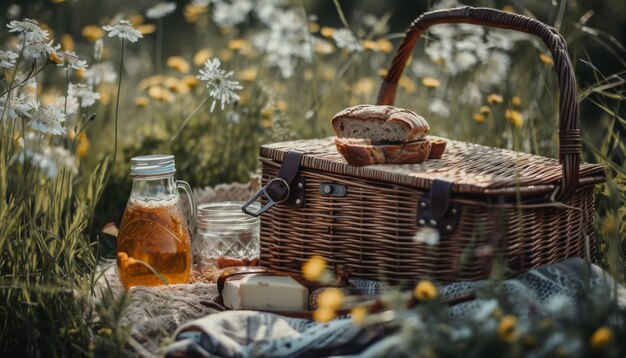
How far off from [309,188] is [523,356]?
3.44 feet

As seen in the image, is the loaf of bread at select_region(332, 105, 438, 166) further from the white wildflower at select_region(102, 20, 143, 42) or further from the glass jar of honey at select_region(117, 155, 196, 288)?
the white wildflower at select_region(102, 20, 143, 42)

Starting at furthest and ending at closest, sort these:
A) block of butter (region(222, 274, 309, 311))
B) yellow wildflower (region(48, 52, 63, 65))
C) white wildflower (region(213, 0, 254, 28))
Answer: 1. white wildflower (region(213, 0, 254, 28))
2. yellow wildflower (region(48, 52, 63, 65))
3. block of butter (region(222, 274, 309, 311))

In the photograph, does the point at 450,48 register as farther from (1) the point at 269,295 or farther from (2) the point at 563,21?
(1) the point at 269,295

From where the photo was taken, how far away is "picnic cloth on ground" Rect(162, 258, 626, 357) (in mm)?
1831

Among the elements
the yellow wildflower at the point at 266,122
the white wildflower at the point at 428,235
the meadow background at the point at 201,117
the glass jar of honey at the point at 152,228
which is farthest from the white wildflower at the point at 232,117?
the white wildflower at the point at 428,235

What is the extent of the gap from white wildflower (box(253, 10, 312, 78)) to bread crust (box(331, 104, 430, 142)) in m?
1.59

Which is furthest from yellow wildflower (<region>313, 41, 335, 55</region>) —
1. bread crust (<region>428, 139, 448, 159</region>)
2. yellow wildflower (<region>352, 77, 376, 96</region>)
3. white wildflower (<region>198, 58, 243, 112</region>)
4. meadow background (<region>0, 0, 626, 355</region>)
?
bread crust (<region>428, 139, 448, 159</region>)

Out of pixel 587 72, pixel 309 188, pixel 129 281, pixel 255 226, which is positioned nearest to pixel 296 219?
pixel 309 188

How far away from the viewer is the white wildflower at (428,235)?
1951 millimetres

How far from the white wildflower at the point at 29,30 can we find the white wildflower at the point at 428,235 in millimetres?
1302

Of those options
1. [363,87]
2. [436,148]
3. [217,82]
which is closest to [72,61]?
[217,82]

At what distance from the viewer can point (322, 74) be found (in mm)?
4672

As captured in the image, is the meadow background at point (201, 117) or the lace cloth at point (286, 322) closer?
the lace cloth at point (286, 322)

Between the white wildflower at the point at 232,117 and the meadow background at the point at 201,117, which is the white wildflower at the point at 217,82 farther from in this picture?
the white wildflower at the point at 232,117
